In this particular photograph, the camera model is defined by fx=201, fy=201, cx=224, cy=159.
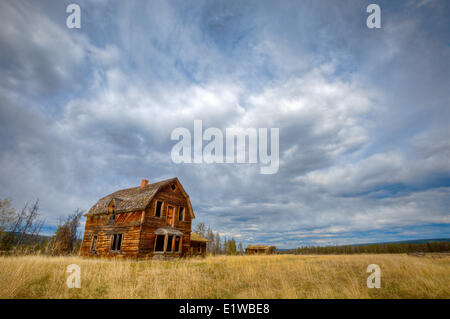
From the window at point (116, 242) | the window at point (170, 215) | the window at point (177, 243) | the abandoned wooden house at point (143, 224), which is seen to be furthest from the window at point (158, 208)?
the window at point (116, 242)

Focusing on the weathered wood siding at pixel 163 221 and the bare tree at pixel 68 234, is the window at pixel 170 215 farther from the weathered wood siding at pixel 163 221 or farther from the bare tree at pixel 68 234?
the bare tree at pixel 68 234

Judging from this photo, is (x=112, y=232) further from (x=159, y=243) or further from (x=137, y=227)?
(x=159, y=243)

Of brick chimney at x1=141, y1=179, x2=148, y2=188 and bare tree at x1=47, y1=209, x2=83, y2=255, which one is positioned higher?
brick chimney at x1=141, y1=179, x2=148, y2=188

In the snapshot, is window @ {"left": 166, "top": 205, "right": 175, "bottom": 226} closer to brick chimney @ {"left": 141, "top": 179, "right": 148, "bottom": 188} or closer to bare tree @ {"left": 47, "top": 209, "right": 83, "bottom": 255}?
brick chimney @ {"left": 141, "top": 179, "right": 148, "bottom": 188}

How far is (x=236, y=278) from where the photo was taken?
8750 mm

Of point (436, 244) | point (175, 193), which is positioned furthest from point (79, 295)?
point (436, 244)

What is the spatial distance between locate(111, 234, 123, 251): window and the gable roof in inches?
99.4

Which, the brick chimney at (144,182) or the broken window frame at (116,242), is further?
the brick chimney at (144,182)

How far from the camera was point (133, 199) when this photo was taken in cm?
2164

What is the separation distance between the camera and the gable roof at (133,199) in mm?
20188

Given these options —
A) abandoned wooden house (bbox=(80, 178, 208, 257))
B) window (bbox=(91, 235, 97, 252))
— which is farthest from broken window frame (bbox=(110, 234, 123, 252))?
window (bbox=(91, 235, 97, 252))

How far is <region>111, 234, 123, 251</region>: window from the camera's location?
20172mm

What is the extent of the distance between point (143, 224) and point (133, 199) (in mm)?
3861
